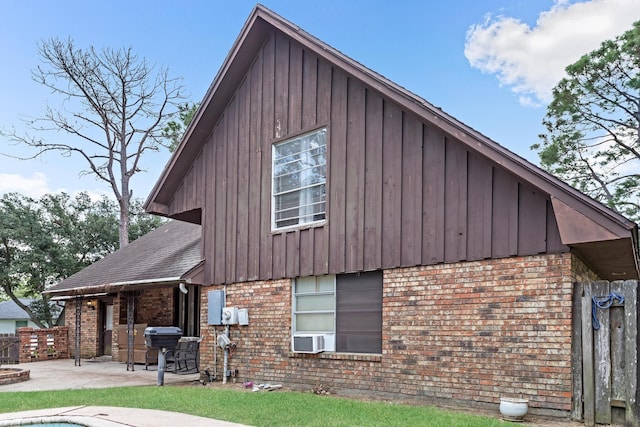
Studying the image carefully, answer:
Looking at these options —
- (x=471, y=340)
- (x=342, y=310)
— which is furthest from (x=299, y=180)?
(x=471, y=340)

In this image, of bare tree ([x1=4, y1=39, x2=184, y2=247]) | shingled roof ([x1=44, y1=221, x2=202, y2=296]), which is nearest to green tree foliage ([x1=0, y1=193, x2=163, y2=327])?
bare tree ([x1=4, y1=39, x2=184, y2=247])

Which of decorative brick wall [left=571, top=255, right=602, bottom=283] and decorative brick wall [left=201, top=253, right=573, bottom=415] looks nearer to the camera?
decorative brick wall [left=201, top=253, right=573, bottom=415]

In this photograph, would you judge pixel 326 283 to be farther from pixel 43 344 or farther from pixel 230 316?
pixel 43 344

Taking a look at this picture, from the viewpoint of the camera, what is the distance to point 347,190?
9555 millimetres

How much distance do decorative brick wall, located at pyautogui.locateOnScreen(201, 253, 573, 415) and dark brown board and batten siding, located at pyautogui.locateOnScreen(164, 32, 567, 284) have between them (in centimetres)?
31

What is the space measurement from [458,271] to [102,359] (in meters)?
14.5

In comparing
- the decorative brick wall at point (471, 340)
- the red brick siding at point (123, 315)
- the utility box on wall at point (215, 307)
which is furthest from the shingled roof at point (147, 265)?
the decorative brick wall at point (471, 340)

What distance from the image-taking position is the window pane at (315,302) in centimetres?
972

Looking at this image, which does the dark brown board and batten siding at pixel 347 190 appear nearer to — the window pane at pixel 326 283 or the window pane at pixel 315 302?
the window pane at pixel 326 283

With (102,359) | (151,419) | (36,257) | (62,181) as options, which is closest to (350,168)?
(151,419)

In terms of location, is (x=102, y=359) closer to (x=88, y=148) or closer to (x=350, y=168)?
(x=350, y=168)

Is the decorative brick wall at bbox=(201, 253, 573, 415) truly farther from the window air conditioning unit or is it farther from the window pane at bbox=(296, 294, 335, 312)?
the window pane at bbox=(296, 294, 335, 312)

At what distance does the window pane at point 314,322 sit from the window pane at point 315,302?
0.11 metres

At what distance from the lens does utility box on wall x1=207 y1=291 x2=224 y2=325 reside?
11312mm
